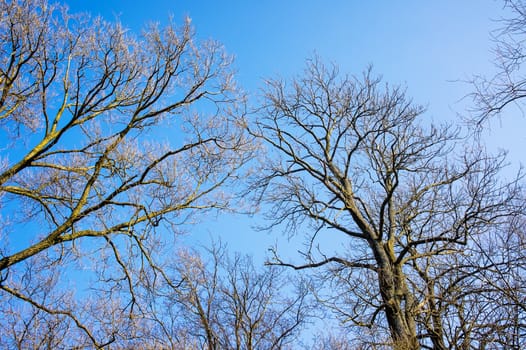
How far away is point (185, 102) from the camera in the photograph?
835 cm

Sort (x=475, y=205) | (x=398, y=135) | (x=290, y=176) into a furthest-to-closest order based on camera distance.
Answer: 1. (x=290, y=176)
2. (x=398, y=135)
3. (x=475, y=205)

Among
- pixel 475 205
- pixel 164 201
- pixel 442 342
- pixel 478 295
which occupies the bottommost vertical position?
pixel 442 342

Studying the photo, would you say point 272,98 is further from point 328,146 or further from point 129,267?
point 129,267

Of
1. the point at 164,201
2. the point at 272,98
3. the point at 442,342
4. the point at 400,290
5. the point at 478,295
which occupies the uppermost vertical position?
the point at 272,98

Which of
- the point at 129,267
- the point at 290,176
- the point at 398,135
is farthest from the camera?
the point at 290,176

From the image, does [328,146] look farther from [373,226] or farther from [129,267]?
[129,267]

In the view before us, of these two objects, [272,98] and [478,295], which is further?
[272,98]

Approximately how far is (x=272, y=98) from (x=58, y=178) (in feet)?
19.1

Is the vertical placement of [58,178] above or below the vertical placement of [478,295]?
above

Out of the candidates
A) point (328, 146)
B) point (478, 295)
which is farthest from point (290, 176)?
point (478, 295)

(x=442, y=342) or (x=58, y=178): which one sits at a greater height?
(x=58, y=178)

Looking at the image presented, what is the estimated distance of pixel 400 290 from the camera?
7371mm

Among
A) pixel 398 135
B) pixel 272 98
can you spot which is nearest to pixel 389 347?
pixel 398 135

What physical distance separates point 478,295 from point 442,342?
0.65m
